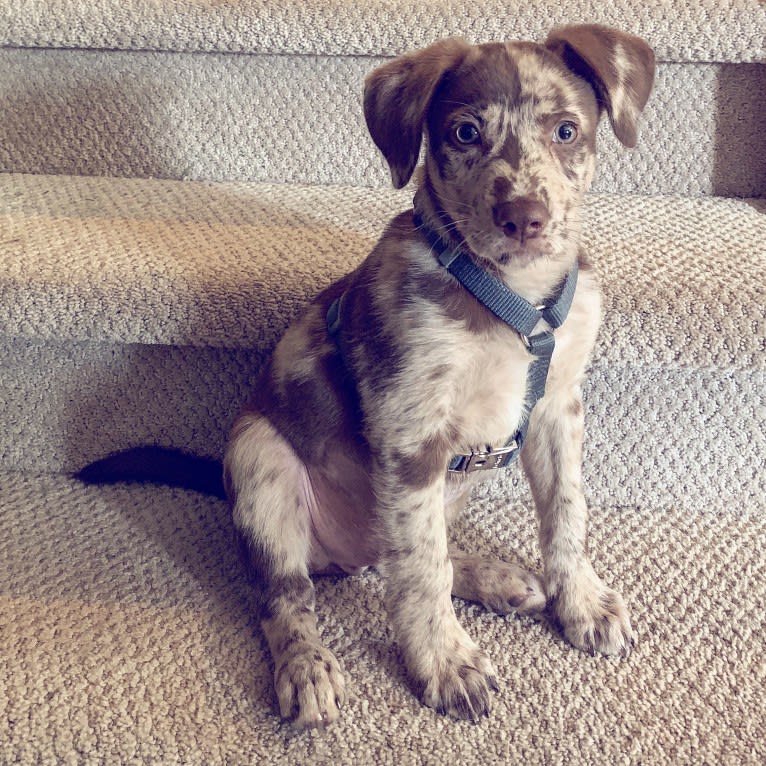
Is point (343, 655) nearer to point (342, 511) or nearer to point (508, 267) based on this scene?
point (342, 511)

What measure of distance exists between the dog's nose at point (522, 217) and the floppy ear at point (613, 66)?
11.4 inches

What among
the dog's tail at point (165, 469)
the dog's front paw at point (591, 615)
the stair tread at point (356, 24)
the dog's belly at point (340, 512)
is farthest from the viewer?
the stair tread at point (356, 24)

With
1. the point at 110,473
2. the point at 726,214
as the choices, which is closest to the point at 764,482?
the point at 726,214

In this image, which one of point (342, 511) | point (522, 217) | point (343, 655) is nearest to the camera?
point (522, 217)

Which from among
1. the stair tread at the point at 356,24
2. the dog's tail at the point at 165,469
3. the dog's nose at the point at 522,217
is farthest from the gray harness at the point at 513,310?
the stair tread at the point at 356,24

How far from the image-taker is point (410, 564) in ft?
4.35

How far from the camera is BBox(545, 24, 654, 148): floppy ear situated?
1.31m

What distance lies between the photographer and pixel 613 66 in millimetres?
1322

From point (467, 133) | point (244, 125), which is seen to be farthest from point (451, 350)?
point (244, 125)

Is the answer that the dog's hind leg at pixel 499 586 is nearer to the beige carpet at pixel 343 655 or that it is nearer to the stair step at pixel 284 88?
the beige carpet at pixel 343 655

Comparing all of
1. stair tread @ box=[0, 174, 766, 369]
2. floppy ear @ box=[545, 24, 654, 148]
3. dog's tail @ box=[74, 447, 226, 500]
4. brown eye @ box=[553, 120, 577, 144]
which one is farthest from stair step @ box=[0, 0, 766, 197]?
dog's tail @ box=[74, 447, 226, 500]

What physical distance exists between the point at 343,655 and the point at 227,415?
2.18 feet

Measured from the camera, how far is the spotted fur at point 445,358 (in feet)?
4.15

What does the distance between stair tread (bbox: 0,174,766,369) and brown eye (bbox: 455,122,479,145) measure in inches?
18.9
